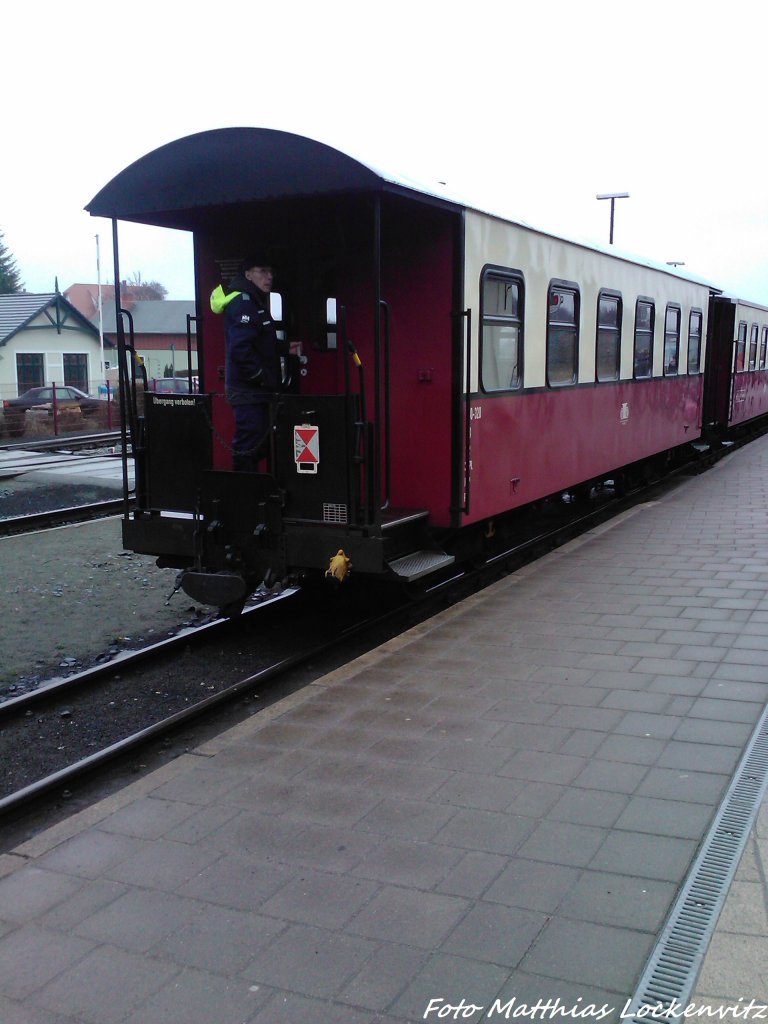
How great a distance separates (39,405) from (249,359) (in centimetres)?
2584

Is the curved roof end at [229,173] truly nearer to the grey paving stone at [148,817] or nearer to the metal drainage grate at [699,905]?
the grey paving stone at [148,817]

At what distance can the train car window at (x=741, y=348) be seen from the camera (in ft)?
65.2

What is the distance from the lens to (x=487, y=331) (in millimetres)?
7613

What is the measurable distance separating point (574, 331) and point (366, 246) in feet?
11.1

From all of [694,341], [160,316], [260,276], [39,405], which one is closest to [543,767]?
[260,276]

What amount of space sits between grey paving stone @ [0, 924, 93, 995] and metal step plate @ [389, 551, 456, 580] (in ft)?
11.7

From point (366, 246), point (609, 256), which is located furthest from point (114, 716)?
point (609, 256)

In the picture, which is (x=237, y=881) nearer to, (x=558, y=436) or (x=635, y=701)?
(x=635, y=701)

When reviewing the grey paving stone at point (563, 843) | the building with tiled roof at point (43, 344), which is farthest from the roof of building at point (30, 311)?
the grey paving stone at point (563, 843)

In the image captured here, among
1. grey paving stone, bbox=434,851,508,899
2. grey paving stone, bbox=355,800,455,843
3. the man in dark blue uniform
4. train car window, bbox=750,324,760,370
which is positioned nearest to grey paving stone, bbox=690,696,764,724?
grey paving stone, bbox=355,800,455,843

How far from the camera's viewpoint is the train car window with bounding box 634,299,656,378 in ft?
40.7

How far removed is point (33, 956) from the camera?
3219 millimetres

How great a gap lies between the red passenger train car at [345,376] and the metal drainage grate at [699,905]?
2.85m

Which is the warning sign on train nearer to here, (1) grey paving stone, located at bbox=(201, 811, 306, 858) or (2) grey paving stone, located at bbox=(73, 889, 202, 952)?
(1) grey paving stone, located at bbox=(201, 811, 306, 858)
